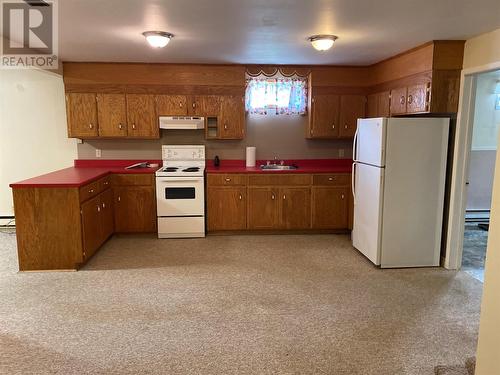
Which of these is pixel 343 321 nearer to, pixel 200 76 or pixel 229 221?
pixel 229 221

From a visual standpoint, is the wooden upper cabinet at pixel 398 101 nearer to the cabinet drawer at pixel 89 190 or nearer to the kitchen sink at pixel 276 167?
the kitchen sink at pixel 276 167

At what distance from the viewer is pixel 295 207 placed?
5.22 meters

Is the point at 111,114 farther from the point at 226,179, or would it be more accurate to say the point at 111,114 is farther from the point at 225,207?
the point at 225,207

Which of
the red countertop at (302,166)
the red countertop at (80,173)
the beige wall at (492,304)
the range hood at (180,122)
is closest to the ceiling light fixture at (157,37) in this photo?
the red countertop at (80,173)

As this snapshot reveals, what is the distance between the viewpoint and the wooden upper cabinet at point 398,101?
434 centimetres

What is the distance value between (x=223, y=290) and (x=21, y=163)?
12.7 feet

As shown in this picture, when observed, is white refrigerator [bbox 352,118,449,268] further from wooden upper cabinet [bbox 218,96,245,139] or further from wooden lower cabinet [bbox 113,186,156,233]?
wooden lower cabinet [bbox 113,186,156,233]

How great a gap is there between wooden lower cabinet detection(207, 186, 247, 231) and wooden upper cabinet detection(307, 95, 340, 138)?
1379 mm

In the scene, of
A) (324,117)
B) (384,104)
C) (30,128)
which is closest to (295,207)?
(324,117)

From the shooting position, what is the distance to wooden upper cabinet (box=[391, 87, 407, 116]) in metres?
4.34

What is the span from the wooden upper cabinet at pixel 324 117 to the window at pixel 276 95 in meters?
0.24

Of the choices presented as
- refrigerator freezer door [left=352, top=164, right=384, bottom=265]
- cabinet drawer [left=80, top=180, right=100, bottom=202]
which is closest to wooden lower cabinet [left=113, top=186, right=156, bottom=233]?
cabinet drawer [left=80, top=180, right=100, bottom=202]

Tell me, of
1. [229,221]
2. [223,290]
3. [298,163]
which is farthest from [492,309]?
[298,163]

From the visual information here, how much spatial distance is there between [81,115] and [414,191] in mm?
4300
